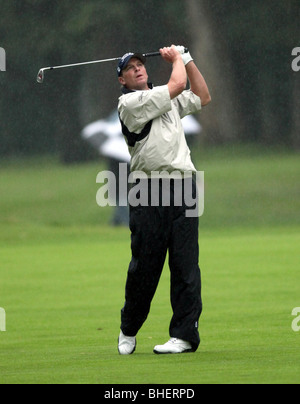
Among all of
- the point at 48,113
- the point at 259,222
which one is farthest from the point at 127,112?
the point at 48,113

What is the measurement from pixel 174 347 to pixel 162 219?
2.58ft

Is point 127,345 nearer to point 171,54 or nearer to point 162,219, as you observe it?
point 162,219

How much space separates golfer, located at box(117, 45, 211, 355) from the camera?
730 cm

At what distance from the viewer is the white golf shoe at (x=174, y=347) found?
7.43 metres

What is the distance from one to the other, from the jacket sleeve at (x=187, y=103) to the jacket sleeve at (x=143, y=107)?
0.35 meters

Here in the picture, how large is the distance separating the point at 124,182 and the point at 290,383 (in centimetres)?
1833

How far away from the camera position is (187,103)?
7.68 metres

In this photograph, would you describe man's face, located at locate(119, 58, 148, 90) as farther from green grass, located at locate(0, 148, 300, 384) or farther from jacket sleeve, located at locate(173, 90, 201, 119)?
green grass, located at locate(0, 148, 300, 384)
